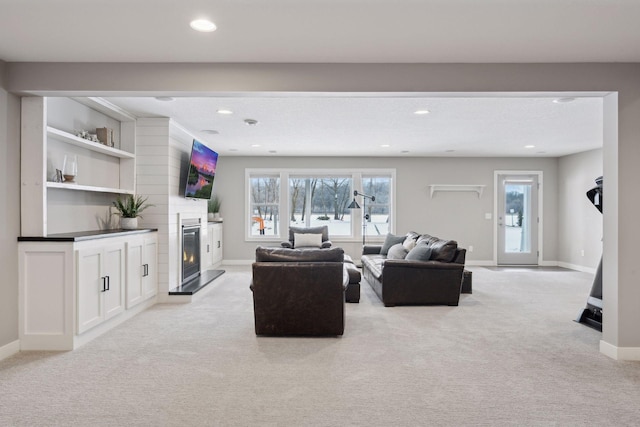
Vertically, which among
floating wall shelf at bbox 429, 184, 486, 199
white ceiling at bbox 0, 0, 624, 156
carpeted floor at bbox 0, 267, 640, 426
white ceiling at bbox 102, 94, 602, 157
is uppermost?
white ceiling at bbox 102, 94, 602, 157

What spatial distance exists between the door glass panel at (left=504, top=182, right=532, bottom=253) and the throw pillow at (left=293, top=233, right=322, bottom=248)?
427cm

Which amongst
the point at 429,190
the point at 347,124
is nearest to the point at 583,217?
the point at 429,190

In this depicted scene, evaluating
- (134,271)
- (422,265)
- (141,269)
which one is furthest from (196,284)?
(422,265)

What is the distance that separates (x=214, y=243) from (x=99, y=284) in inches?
162

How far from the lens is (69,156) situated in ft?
12.9

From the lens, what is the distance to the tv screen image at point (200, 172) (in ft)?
17.8

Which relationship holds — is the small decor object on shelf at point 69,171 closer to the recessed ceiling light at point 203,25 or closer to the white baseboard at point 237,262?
the recessed ceiling light at point 203,25

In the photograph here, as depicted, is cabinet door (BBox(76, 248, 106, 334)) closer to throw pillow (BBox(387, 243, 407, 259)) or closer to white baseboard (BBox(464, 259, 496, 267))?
throw pillow (BBox(387, 243, 407, 259))

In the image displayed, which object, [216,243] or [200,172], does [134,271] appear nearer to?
[200,172]

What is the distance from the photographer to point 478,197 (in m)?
8.52

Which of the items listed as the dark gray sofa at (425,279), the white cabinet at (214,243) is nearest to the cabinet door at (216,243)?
the white cabinet at (214,243)

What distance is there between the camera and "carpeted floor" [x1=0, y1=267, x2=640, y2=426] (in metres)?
2.23

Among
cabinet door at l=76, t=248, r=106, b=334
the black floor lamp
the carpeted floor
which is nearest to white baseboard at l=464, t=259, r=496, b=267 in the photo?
the black floor lamp

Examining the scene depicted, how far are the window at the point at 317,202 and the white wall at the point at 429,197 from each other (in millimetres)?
190
